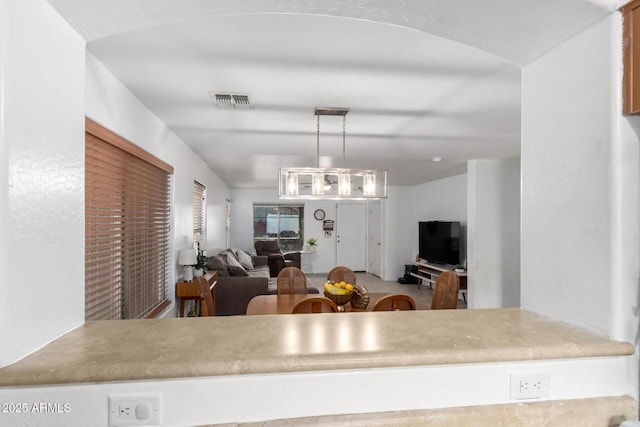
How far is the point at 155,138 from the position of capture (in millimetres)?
3045

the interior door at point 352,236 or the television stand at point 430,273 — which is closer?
the television stand at point 430,273

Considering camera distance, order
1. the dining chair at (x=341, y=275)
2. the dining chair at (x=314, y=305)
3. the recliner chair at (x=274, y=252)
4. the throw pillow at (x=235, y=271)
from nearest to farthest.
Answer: the dining chair at (x=314, y=305)
the dining chair at (x=341, y=275)
the throw pillow at (x=235, y=271)
the recliner chair at (x=274, y=252)

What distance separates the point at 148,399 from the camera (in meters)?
0.86

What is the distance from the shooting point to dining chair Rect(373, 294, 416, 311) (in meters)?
2.59

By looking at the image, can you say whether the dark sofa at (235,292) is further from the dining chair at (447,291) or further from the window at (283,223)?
the window at (283,223)

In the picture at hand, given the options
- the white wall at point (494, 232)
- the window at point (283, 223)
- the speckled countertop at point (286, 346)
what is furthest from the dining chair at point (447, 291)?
the window at point (283, 223)

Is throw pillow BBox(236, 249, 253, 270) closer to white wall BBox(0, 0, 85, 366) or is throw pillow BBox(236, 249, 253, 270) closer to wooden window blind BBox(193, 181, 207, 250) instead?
wooden window blind BBox(193, 181, 207, 250)

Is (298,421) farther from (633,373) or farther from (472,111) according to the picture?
(472,111)

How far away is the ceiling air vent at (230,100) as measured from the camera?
249cm

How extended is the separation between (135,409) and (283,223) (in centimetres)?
921

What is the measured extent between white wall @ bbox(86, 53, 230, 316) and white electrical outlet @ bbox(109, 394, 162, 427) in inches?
63.2

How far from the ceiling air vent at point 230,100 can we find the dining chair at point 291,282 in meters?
1.85

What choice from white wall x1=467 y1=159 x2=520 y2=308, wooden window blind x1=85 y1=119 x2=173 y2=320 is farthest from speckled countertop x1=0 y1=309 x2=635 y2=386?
white wall x1=467 y1=159 x2=520 y2=308

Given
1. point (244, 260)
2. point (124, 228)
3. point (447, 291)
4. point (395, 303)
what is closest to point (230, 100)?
point (124, 228)
